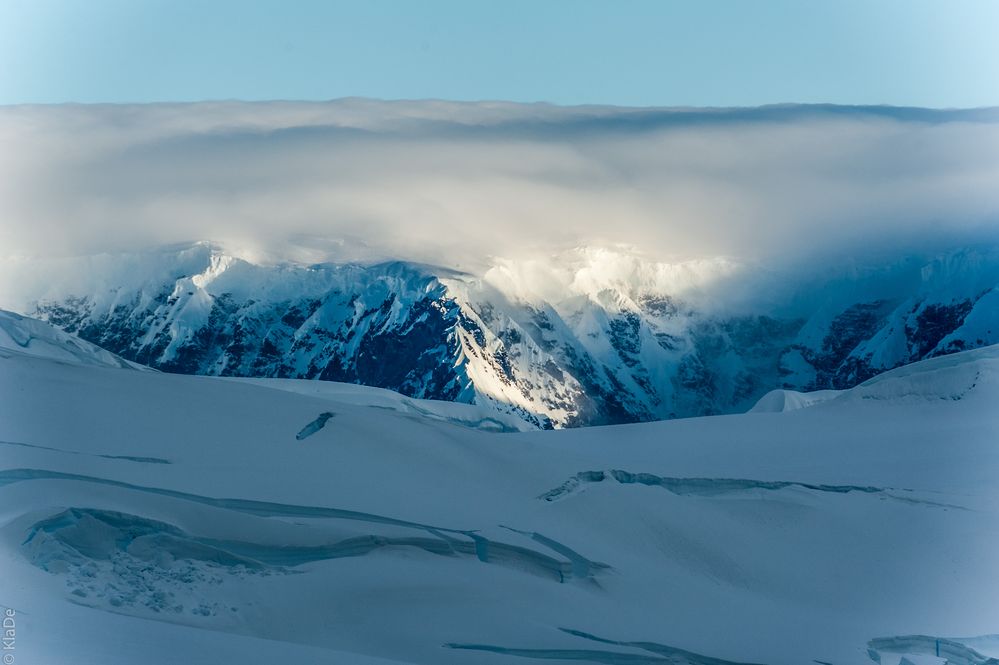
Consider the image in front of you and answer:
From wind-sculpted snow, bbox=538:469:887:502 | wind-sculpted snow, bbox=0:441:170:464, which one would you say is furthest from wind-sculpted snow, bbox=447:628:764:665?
wind-sculpted snow, bbox=0:441:170:464

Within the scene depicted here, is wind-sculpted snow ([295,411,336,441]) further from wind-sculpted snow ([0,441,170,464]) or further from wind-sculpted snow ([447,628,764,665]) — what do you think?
wind-sculpted snow ([447,628,764,665])

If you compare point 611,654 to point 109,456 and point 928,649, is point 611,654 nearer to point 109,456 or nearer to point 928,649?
point 928,649

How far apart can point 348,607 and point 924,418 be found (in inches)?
974

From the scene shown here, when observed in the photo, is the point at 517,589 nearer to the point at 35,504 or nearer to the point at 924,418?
the point at 35,504

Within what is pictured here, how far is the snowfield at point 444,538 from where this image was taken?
33969 millimetres

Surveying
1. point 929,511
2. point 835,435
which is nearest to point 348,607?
point 929,511

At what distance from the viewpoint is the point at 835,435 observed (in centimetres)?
5234

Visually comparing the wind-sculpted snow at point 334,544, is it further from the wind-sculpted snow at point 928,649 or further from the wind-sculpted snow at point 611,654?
the wind-sculpted snow at point 928,649

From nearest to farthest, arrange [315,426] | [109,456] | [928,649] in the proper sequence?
[928,649] → [109,456] → [315,426]

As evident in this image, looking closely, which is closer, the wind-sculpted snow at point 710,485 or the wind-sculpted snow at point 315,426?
the wind-sculpted snow at point 315,426

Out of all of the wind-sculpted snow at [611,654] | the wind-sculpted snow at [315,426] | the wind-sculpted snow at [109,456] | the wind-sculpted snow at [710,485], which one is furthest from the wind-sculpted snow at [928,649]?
the wind-sculpted snow at [109,456]

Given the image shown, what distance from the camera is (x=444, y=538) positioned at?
3850 centimetres

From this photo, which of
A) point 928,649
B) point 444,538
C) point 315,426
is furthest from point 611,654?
point 315,426

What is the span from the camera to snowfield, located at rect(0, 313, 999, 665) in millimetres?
33969
